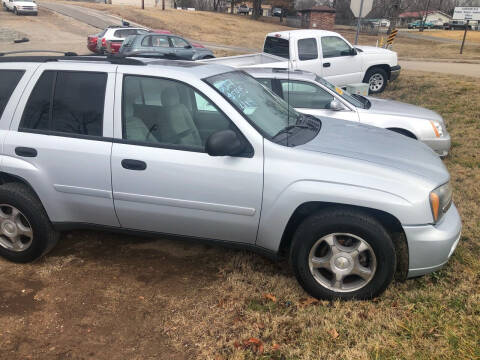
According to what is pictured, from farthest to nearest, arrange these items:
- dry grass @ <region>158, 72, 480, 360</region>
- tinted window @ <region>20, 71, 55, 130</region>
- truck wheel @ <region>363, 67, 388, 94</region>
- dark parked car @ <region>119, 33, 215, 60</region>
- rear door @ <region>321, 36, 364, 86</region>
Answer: dark parked car @ <region>119, 33, 215, 60</region>
truck wheel @ <region>363, 67, 388, 94</region>
rear door @ <region>321, 36, 364, 86</region>
tinted window @ <region>20, 71, 55, 130</region>
dry grass @ <region>158, 72, 480, 360</region>

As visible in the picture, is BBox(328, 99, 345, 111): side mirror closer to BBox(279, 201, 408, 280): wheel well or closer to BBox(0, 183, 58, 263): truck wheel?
BBox(279, 201, 408, 280): wheel well

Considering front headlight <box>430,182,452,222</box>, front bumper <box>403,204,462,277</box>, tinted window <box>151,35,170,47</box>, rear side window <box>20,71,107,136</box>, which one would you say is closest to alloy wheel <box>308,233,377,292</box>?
front bumper <box>403,204,462,277</box>

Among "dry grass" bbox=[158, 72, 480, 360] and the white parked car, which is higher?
the white parked car

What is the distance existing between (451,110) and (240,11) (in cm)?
7417

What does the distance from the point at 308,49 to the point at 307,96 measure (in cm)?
433

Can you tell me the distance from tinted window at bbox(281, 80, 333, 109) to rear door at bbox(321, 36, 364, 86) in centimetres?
418

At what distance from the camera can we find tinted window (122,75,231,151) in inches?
126

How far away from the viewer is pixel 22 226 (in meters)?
3.57

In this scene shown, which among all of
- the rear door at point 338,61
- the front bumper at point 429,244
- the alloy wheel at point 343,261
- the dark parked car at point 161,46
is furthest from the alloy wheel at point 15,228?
the dark parked car at point 161,46

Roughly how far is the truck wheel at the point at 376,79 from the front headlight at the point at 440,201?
839cm

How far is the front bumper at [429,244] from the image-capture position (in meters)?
2.84

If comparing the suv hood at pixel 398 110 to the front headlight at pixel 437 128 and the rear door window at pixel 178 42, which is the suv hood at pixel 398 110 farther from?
the rear door window at pixel 178 42

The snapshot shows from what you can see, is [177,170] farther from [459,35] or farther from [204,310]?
[459,35]

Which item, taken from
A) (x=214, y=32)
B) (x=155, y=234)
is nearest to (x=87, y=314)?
(x=155, y=234)
